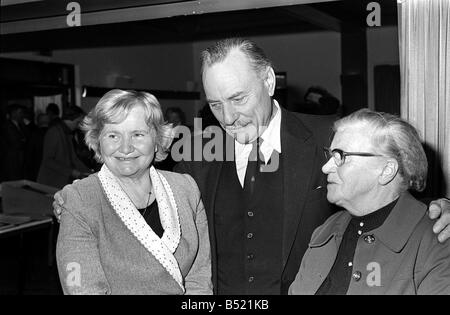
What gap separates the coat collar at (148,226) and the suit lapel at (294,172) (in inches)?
17.0

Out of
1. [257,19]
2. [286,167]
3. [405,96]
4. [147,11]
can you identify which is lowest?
[286,167]

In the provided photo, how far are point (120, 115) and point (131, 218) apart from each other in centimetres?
36

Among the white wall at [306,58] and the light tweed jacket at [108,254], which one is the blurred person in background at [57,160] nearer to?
the light tweed jacket at [108,254]

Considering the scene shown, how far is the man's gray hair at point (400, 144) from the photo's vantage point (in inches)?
71.2

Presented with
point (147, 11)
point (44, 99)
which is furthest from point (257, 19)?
point (147, 11)

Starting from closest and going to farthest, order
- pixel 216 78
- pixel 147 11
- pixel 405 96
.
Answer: pixel 216 78 → pixel 405 96 → pixel 147 11

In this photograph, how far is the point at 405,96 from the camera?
8.61 feet

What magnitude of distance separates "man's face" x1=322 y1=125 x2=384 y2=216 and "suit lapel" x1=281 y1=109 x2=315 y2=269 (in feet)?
0.73

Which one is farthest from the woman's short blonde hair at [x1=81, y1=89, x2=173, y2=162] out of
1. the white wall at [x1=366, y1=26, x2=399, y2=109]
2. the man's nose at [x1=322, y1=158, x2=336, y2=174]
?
the white wall at [x1=366, y1=26, x2=399, y2=109]

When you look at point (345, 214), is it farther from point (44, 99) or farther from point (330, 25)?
point (330, 25)

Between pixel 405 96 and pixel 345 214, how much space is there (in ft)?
2.96

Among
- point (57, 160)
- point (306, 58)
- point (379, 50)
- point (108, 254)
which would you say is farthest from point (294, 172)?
point (306, 58)

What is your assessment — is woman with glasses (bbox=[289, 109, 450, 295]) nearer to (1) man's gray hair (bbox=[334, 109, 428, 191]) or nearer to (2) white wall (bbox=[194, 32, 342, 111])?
(1) man's gray hair (bbox=[334, 109, 428, 191])

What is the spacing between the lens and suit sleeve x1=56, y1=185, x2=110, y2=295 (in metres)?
1.72
